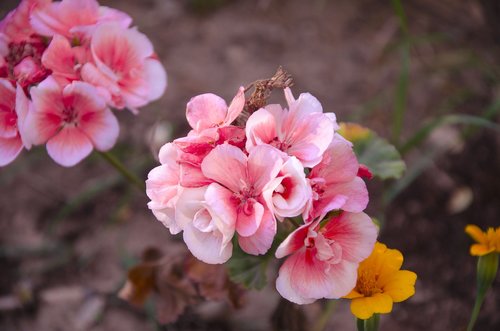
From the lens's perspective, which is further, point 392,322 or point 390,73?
point 390,73

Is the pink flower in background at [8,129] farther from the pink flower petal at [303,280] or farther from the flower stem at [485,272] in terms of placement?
the flower stem at [485,272]

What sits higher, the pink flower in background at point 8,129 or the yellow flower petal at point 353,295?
the yellow flower petal at point 353,295

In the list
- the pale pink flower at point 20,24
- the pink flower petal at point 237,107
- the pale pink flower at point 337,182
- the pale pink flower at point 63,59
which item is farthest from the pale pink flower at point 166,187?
the pale pink flower at point 20,24

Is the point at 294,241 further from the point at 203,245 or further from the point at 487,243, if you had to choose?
the point at 487,243

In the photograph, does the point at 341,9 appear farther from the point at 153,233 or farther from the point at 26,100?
the point at 26,100

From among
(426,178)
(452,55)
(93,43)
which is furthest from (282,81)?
(452,55)
